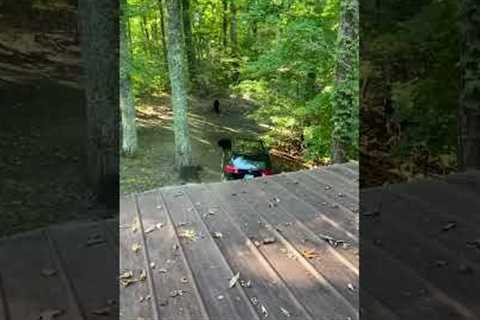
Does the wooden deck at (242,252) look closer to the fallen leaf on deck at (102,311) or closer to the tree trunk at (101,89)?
the fallen leaf on deck at (102,311)

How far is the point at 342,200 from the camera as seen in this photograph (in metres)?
2.94

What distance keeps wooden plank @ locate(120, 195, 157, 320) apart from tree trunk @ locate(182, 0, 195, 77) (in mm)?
3356

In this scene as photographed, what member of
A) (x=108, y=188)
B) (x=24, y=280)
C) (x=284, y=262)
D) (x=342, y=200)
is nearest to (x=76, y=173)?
(x=108, y=188)

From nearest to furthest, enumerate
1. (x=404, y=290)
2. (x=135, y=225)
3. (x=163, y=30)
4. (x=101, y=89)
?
(x=101, y=89) → (x=404, y=290) → (x=135, y=225) → (x=163, y=30)

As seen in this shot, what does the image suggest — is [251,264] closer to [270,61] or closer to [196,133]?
[270,61]

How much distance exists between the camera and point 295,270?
2.03 m

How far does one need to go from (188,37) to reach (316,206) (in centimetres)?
365

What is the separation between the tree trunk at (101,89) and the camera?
785 mm

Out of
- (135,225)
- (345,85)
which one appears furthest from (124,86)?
(345,85)

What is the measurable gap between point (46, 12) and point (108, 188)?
300 mm

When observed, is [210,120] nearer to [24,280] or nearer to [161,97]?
[161,97]

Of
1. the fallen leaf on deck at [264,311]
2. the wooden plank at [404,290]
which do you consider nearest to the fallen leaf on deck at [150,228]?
the fallen leaf on deck at [264,311]

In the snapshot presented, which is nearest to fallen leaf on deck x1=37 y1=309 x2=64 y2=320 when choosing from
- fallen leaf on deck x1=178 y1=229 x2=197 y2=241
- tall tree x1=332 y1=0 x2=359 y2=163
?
fallen leaf on deck x1=178 y1=229 x2=197 y2=241

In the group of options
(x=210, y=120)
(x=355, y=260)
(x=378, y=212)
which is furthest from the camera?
(x=210, y=120)
